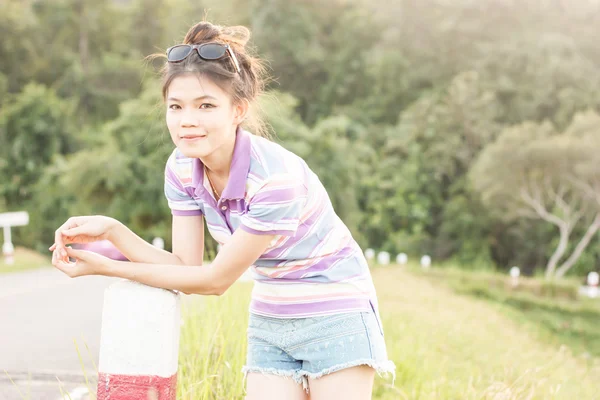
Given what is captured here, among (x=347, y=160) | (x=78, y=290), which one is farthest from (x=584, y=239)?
(x=78, y=290)

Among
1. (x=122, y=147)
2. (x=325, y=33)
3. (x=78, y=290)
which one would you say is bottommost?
(x=78, y=290)

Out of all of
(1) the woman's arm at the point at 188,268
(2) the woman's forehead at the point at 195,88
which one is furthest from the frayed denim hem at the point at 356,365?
(2) the woman's forehead at the point at 195,88

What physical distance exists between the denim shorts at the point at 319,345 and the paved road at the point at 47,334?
0.64 metres

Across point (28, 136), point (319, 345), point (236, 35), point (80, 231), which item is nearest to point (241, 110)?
point (236, 35)

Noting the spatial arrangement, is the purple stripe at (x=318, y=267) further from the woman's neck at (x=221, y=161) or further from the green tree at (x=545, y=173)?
the green tree at (x=545, y=173)

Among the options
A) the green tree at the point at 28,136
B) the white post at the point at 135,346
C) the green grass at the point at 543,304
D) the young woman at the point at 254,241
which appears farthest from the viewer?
the green tree at the point at 28,136

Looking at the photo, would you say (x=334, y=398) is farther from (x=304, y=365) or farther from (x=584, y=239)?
(x=584, y=239)

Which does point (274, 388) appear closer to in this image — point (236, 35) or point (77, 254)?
point (77, 254)

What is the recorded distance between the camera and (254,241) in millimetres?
2191

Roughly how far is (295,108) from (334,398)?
87.0ft

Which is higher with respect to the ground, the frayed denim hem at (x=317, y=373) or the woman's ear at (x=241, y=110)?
the woman's ear at (x=241, y=110)

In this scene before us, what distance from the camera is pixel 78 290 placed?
992 centimetres

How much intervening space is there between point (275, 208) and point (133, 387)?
633 mm

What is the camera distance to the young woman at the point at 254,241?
220 cm
